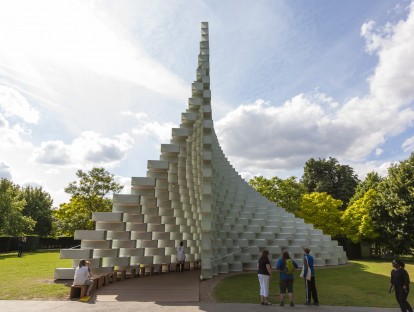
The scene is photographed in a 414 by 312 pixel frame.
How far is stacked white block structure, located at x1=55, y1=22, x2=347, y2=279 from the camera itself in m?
14.2

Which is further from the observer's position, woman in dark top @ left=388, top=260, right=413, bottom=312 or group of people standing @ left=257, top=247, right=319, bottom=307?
group of people standing @ left=257, top=247, right=319, bottom=307

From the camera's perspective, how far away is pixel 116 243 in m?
14.7

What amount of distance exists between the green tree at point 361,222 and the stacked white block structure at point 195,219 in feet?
37.3

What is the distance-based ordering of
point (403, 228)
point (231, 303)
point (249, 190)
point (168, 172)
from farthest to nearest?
1. point (403, 228)
2. point (249, 190)
3. point (168, 172)
4. point (231, 303)

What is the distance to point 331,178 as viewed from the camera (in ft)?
192

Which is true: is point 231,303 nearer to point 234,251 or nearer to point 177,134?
point 177,134

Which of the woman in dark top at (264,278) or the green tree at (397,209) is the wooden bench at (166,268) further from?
the green tree at (397,209)

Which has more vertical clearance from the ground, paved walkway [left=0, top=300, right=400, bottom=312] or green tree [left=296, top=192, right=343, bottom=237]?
green tree [left=296, top=192, right=343, bottom=237]

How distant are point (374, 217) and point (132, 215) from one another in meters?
27.3

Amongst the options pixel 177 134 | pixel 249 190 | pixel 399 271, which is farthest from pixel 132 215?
pixel 249 190


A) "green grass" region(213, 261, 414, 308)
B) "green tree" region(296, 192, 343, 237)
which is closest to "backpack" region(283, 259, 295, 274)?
"green grass" region(213, 261, 414, 308)

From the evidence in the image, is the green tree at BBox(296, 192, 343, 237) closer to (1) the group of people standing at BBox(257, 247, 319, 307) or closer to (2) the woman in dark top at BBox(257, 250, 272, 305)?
(1) the group of people standing at BBox(257, 247, 319, 307)

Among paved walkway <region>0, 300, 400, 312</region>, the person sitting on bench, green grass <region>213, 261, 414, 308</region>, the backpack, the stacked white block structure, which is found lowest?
paved walkway <region>0, 300, 400, 312</region>

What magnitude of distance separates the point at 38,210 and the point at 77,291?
51.5 metres
